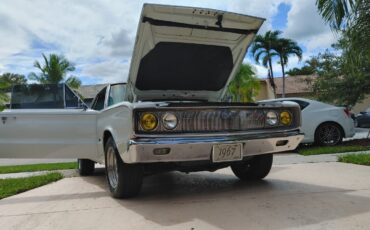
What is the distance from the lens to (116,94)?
6055 mm

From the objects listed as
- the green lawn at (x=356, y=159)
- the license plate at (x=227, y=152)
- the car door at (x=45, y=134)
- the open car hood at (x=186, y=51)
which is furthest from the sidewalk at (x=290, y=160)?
the license plate at (x=227, y=152)

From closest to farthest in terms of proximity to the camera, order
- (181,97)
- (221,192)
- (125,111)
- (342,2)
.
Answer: (125,111)
(221,192)
(181,97)
(342,2)

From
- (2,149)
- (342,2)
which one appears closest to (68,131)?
(2,149)

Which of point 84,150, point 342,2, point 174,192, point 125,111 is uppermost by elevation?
point 342,2

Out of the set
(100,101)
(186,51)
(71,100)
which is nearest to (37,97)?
(71,100)

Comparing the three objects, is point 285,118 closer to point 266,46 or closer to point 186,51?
point 186,51

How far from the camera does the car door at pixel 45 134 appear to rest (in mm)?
5594

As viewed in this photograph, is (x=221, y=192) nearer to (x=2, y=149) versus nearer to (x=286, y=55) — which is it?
(x=2, y=149)

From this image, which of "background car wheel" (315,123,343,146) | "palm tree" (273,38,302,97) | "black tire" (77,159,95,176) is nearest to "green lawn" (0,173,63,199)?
"black tire" (77,159,95,176)

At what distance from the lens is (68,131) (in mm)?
5645

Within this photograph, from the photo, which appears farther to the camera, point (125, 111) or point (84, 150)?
point (84, 150)

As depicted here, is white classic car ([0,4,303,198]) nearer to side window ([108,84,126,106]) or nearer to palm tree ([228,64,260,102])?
side window ([108,84,126,106])

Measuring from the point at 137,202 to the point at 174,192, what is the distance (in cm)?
72

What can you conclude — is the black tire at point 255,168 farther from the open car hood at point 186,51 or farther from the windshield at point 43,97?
the windshield at point 43,97
